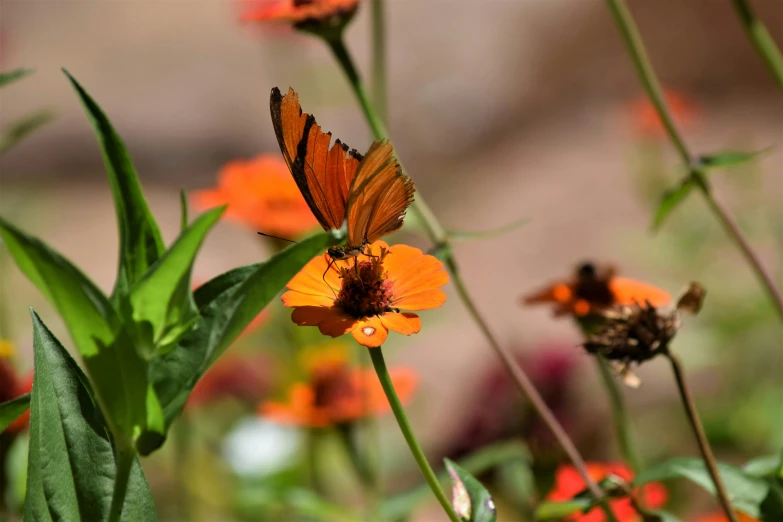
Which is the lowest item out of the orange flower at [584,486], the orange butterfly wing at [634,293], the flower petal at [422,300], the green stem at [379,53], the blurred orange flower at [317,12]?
the orange flower at [584,486]

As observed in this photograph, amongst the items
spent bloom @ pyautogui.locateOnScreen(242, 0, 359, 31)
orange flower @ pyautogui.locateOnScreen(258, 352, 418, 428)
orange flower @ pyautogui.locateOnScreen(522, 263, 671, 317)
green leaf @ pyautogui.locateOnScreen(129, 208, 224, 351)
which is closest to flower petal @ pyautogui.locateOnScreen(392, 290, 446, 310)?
green leaf @ pyautogui.locateOnScreen(129, 208, 224, 351)

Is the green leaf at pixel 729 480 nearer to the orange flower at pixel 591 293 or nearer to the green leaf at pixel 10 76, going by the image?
the orange flower at pixel 591 293

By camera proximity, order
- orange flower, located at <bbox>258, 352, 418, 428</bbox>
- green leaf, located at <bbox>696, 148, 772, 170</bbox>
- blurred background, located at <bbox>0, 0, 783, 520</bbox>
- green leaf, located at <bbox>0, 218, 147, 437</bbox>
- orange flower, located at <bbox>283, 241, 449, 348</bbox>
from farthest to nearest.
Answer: blurred background, located at <bbox>0, 0, 783, 520</bbox>, orange flower, located at <bbox>258, 352, 418, 428</bbox>, green leaf, located at <bbox>696, 148, 772, 170</bbox>, orange flower, located at <bbox>283, 241, 449, 348</bbox>, green leaf, located at <bbox>0, 218, 147, 437</bbox>

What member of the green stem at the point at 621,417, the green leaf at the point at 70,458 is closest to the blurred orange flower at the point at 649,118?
the green stem at the point at 621,417

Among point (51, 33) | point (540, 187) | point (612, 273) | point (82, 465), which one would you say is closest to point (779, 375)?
point (612, 273)

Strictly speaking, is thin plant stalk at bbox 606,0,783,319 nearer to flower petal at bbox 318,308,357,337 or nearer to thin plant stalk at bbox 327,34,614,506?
thin plant stalk at bbox 327,34,614,506

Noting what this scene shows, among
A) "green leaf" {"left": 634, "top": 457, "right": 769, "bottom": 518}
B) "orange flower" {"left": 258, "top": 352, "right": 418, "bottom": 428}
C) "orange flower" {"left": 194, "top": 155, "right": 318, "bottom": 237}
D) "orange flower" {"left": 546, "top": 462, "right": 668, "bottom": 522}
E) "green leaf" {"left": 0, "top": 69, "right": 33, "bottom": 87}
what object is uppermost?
"green leaf" {"left": 0, "top": 69, "right": 33, "bottom": 87}

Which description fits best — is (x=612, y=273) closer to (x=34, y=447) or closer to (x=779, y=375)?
(x=34, y=447)
